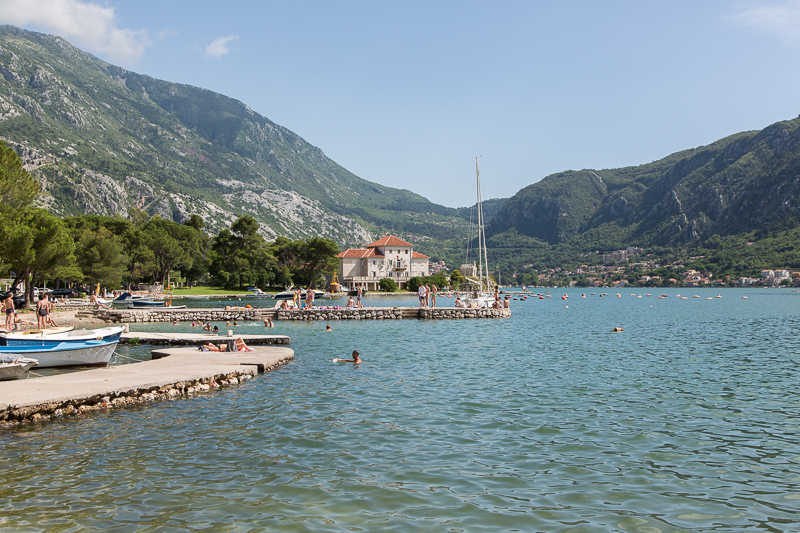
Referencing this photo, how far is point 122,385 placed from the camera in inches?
560

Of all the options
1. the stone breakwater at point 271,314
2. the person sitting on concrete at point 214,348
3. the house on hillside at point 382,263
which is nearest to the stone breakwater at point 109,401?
the person sitting on concrete at point 214,348

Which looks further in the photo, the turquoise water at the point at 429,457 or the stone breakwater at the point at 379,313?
the stone breakwater at the point at 379,313

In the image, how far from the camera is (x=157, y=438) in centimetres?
1084

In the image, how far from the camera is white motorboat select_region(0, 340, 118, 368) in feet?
59.2

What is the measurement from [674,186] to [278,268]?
156578mm

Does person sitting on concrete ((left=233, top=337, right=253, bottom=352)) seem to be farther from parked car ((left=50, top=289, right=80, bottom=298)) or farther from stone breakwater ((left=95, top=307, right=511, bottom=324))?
parked car ((left=50, top=289, right=80, bottom=298))

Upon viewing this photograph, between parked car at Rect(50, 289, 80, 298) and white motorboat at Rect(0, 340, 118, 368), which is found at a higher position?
parked car at Rect(50, 289, 80, 298)

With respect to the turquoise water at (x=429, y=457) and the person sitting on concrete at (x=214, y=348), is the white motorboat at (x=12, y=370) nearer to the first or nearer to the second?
the turquoise water at (x=429, y=457)

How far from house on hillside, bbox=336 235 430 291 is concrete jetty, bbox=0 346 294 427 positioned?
104867mm

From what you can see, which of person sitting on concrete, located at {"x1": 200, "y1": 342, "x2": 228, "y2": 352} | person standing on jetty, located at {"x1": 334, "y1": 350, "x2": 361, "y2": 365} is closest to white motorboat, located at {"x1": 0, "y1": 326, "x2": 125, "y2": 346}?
person sitting on concrete, located at {"x1": 200, "y1": 342, "x2": 228, "y2": 352}

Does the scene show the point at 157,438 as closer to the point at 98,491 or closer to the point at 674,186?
the point at 98,491

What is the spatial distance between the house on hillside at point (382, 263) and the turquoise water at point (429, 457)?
10673 centimetres

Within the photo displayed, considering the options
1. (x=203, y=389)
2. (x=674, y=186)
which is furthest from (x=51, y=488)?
(x=674, y=186)

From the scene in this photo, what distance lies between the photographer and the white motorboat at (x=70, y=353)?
59.2ft
